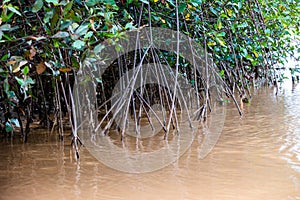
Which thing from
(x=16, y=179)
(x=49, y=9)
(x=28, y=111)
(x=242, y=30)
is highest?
(x=242, y=30)

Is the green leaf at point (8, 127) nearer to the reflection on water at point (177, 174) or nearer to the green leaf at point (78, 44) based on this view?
the reflection on water at point (177, 174)

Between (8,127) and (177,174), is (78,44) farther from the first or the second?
(8,127)

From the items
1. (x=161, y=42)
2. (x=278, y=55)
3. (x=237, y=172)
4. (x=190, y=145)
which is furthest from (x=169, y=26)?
(x=278, y=55)

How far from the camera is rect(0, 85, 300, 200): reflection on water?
202 cm

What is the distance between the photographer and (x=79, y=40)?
1945mm

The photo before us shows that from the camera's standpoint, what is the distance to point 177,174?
2.29 meters

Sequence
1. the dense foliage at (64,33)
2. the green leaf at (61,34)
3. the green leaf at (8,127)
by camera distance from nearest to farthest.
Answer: the green leaf at (61,34) < the dense foliage at (64,33) < the green leaf at (8,127)

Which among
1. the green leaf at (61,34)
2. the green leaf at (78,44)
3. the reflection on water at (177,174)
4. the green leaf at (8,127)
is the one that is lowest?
the reflection on water at (177,174)

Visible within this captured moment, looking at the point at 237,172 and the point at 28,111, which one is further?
the point at 28,111

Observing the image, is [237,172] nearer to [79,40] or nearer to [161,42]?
[79,40]

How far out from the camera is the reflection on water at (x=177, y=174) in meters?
2.02

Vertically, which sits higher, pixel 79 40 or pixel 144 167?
pixel 79 40

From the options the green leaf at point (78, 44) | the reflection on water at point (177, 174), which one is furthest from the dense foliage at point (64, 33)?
the reflection on water at point (177, 174)

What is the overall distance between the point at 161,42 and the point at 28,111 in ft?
4.78
